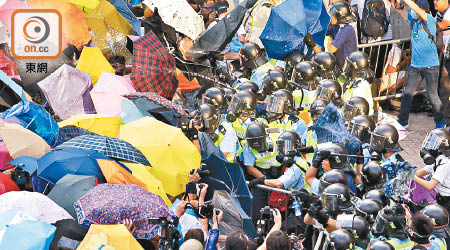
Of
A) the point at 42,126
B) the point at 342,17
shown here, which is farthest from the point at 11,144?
the point at 342,17

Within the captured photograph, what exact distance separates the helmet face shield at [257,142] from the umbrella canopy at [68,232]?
2.94 m

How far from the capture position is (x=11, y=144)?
26.7ft

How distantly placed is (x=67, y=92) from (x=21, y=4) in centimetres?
205

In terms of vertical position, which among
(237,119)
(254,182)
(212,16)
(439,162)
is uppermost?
(439,162)

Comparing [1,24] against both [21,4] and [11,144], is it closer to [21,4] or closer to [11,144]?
[21,4]

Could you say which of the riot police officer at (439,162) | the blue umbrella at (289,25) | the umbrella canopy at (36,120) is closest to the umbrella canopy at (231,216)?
the umbrella canopy at (36,120)

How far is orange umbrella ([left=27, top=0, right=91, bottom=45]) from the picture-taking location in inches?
472

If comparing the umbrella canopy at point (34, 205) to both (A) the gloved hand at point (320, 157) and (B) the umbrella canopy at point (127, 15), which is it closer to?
(A) the gloved hand at point (320, 157)

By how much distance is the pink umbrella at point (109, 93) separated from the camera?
33.8 feet

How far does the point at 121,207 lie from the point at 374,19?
25.4ft

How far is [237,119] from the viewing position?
→ 1003 cm

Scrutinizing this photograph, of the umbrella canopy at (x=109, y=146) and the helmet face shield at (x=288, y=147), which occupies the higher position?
the umbrella canopy at (x=109, y=146)

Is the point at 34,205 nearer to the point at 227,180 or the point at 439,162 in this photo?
the point at 227,180

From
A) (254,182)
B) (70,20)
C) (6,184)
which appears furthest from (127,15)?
(6,184)
